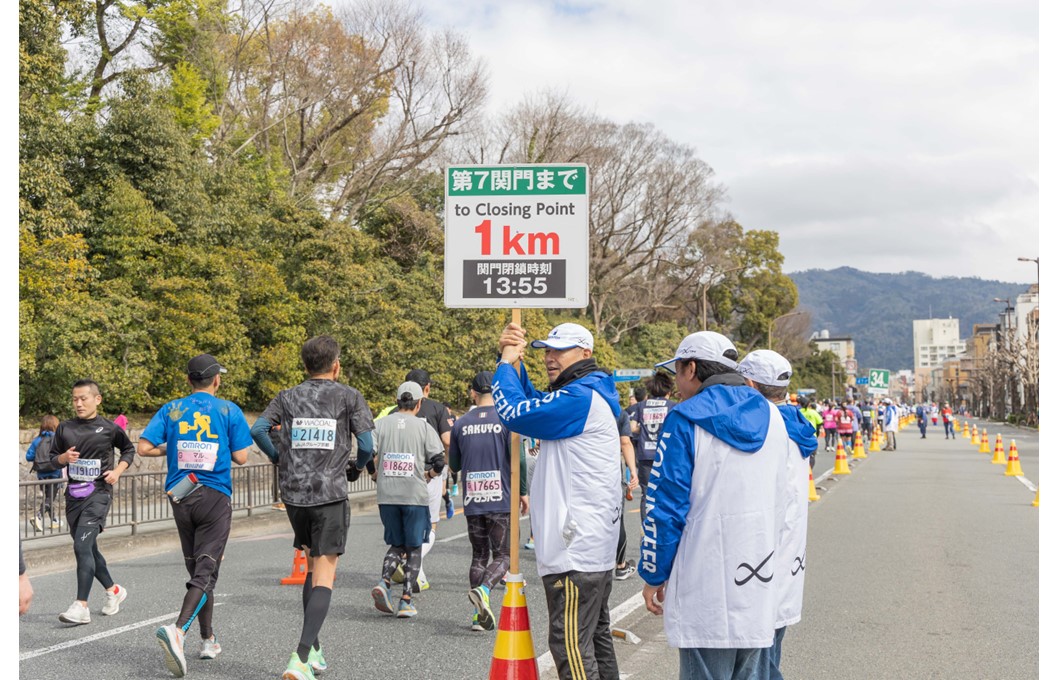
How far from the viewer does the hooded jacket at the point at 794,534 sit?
4.49 metres

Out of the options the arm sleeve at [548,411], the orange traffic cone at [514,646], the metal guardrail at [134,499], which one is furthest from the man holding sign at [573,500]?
the metal guardrail at [134,499]

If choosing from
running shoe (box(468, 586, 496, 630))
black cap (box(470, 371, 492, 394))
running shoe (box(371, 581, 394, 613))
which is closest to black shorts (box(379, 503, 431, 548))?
running shoe (box(371, 581, 394, 613))

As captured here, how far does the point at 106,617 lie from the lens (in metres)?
7.69

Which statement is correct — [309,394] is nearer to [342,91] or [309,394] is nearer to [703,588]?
[703,588]

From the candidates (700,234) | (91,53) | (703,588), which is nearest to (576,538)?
(703,588)

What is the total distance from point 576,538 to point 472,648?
2480mm

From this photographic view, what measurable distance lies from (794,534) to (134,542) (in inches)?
396

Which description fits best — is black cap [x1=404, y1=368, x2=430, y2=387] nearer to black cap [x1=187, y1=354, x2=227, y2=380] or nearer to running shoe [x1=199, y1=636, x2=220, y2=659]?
black cap [x1=187, y1=354, x2=227, y2=380]

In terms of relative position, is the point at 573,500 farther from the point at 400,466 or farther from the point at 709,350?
the point at 400,466

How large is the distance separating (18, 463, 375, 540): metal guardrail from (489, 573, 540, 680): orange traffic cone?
702cm

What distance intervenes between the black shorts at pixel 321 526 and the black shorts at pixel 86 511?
8.18ft

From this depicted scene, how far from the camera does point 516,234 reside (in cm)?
570

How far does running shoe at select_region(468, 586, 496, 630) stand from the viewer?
7125 millimetres

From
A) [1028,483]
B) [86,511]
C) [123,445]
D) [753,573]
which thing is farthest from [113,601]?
[1028,483]
